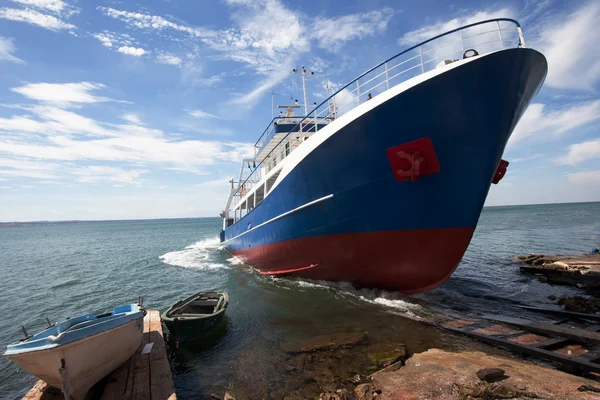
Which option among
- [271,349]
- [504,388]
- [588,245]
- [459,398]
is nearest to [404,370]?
[459,398]

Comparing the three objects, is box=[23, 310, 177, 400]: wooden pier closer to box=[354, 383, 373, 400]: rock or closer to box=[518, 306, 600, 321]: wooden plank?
box=[354, 383, 373, 400]: rock

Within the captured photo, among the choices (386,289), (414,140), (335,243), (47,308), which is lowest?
(47,308)

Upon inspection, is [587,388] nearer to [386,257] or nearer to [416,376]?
[416,376]

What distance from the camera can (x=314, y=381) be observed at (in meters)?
5.19

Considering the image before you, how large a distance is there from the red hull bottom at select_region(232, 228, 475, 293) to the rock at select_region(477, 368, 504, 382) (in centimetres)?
357

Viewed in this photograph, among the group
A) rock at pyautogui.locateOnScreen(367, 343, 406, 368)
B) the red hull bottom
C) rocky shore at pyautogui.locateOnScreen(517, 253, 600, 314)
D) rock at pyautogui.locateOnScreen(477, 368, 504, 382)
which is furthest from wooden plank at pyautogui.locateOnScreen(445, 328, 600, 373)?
rocky shore at pyautogui.locateOnScreen(517, 253, 600, 314)

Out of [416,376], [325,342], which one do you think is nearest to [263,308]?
[325,342]

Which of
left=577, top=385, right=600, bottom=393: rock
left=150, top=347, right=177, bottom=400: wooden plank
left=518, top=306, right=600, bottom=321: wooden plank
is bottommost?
left=518, top=306, right=600, bottom=321: wooden plank

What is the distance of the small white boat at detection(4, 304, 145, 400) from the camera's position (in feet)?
13.0

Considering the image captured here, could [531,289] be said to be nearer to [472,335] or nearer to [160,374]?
[472,335]

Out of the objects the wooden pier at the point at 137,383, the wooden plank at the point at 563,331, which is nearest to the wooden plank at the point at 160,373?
the wooden pier at the point at 137,383

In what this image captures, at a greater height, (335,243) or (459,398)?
(335,243)

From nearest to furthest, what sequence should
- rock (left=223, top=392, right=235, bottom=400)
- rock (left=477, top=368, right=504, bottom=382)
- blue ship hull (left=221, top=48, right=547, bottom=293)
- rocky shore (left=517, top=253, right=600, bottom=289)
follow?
rock (left=477, top=368, right=504, bottom=382), rock (left=223, top=392, right=235, bottom=400), blue ship hull (left=221, top=48, right=547, bottom=293), rocky shore (left=517, top=253, right=600, bottom=289)

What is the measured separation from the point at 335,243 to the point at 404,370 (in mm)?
4256
